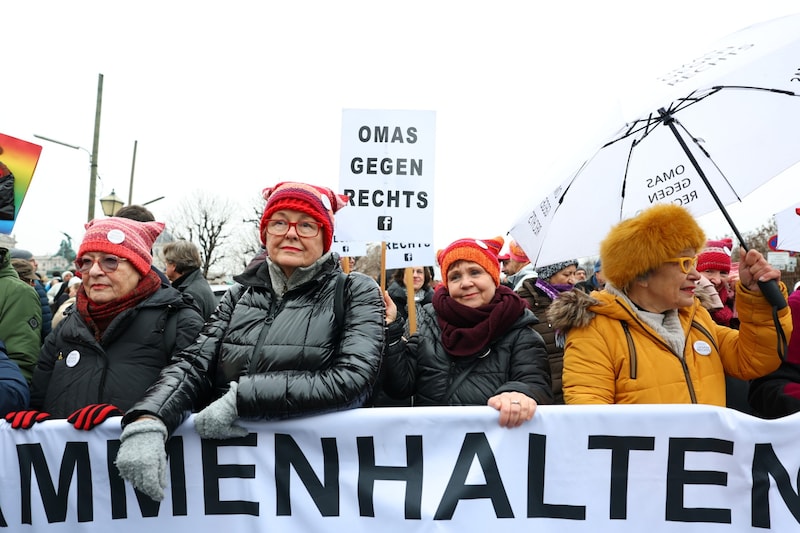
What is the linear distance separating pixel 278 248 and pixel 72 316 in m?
1.17

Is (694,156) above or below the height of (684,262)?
above

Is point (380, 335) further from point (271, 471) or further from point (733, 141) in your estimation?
point (733, 141)

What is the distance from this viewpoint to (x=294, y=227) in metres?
2.69

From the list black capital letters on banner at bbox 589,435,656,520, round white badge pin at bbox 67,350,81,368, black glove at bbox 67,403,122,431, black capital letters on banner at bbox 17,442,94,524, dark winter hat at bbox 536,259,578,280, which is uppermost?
dark winter hat at bbox 536,259,578,280

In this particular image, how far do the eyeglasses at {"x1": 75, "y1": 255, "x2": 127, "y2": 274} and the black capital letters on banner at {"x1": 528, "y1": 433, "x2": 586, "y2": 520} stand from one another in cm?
211

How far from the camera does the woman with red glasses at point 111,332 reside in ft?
9.27

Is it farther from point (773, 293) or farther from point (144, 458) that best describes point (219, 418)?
point (773, 293)

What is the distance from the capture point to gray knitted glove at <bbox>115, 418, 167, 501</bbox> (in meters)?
2.11

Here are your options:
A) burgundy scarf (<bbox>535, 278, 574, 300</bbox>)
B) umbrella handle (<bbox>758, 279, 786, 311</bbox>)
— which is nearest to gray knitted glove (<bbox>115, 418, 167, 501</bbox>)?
umbrella handle (<bbox>758, 279, 786, 311</bbox>)

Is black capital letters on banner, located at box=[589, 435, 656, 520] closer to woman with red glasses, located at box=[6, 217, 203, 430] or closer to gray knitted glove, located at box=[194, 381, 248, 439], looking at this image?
gray knitted glove, located at box=[194, 381, 248, 439]

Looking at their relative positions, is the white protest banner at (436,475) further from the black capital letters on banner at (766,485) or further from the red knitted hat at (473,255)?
the red knitted hat at (473,255)

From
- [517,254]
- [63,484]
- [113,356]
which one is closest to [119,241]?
[113,356]

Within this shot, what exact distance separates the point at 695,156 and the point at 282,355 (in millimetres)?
2369

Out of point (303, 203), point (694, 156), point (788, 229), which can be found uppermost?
point (694, 156)
